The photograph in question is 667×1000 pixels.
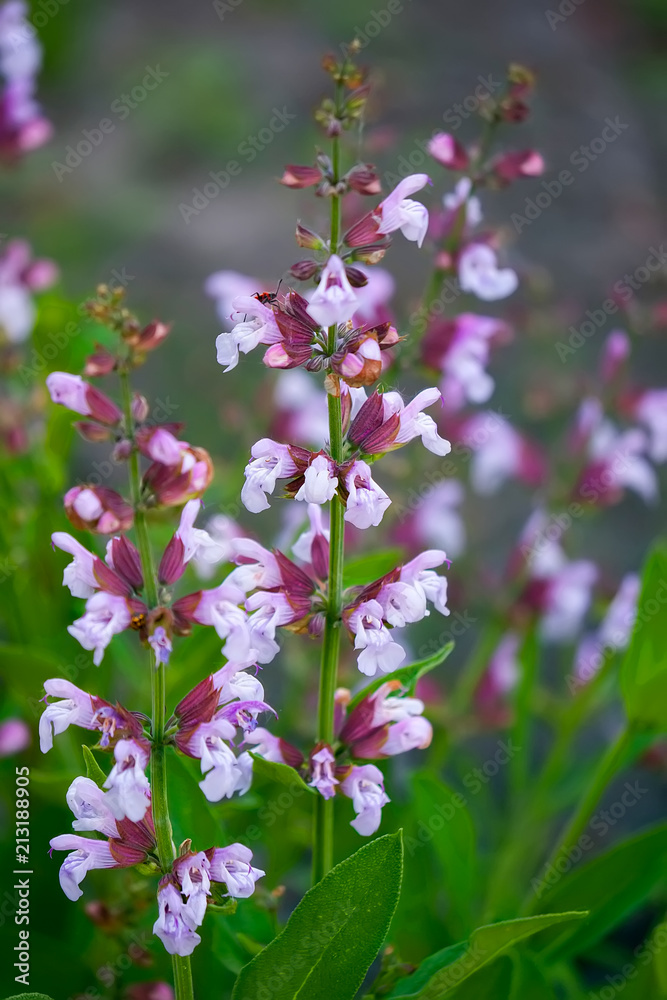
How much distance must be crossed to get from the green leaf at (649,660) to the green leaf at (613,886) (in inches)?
6.3

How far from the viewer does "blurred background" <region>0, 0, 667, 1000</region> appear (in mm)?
1586

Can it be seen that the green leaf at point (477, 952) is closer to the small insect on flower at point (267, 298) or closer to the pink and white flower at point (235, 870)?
the pink and white flower at point (235, 870)

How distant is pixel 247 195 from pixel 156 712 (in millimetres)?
3653

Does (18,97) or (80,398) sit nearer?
(80,398)

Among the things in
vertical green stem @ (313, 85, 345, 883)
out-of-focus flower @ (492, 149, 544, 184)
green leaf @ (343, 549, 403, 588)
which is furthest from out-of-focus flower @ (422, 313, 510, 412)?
vertical green stem @ (313, 85, 345, 883)

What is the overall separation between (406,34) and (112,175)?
166cm

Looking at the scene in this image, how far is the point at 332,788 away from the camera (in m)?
0.92

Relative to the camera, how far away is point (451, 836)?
1.36 m

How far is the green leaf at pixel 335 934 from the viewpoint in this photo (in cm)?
89

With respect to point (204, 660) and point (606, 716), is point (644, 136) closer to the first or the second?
point (606, 716)

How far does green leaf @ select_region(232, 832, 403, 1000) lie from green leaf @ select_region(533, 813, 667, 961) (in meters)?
0.46

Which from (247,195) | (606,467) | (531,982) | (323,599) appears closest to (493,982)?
(531,982)

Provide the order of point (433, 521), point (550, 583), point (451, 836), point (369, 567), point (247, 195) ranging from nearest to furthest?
point (369, 567)
point (451, 836)
point (550, 583)
point (433, 521)
point (247, 195)

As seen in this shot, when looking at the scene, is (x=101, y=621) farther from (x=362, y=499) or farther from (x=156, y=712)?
(x=362, y=499)
